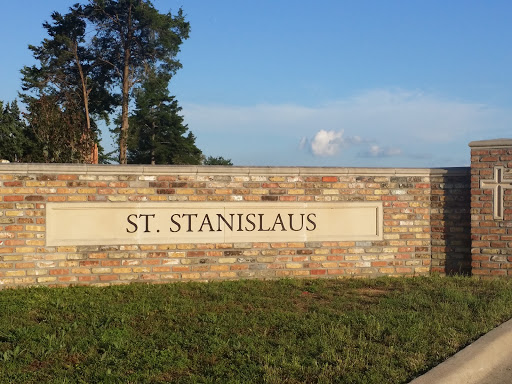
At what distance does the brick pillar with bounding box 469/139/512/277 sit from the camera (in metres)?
8.40

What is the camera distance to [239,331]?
17.3ft

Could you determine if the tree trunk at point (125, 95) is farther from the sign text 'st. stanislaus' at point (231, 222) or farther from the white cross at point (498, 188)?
the white cross at point (498, 188)

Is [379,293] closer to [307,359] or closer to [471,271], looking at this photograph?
[471,271]

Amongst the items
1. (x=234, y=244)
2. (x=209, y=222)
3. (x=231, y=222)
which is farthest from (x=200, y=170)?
(x=234, y=244)

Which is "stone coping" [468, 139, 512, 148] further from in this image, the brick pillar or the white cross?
the white cross

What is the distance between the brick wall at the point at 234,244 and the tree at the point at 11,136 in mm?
22879

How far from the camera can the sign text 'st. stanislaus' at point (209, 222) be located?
7.78 m

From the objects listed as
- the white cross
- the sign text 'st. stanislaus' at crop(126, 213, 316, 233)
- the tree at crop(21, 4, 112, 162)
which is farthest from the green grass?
the tree at crop(21, 4, 112, 162)

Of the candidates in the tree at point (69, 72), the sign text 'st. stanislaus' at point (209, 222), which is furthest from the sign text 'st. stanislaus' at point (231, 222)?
the tree at point (69, 72)

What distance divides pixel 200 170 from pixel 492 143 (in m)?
4.45

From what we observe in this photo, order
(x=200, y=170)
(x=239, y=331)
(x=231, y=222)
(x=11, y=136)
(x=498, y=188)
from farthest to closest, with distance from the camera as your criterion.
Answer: (x=11, y=136) → (x=498, y=188) → (x=231, y=222) → (x=200, y=170) → (x=239, y=331)

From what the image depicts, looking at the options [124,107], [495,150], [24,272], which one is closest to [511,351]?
[495,150]

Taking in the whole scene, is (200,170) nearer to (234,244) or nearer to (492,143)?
(234,244)

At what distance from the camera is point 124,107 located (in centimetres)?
3148
